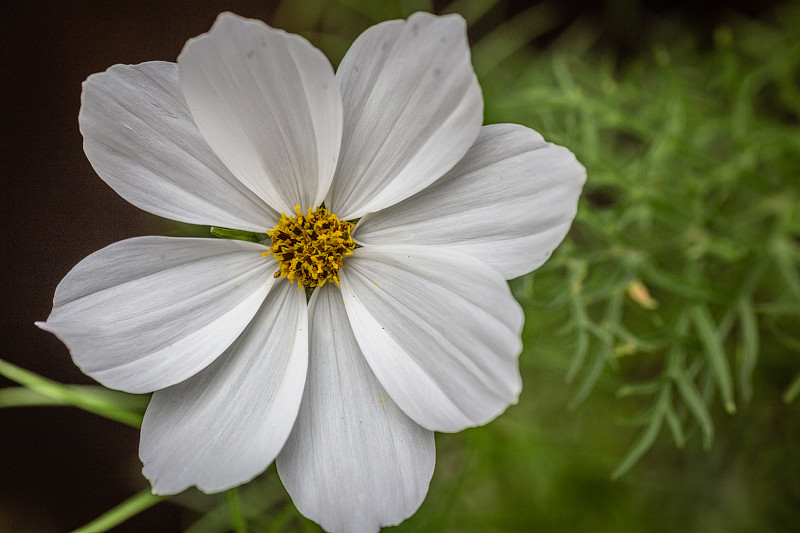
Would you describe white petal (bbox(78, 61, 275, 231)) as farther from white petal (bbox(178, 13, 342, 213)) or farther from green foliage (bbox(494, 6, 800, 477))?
green foliage (bbox(494, 6, 800, 477))

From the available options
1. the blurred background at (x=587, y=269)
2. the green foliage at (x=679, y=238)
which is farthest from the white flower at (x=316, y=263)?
the green foliage at (x=679, y=238)

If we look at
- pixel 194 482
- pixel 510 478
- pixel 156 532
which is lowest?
pixel 510 478

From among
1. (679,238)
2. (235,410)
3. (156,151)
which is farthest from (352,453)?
(679,238)

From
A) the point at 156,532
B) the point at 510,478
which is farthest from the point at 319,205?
the point at 510,478

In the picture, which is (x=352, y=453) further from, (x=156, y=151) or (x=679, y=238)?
(x=679, y=238)

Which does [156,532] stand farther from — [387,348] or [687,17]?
[687,17]
